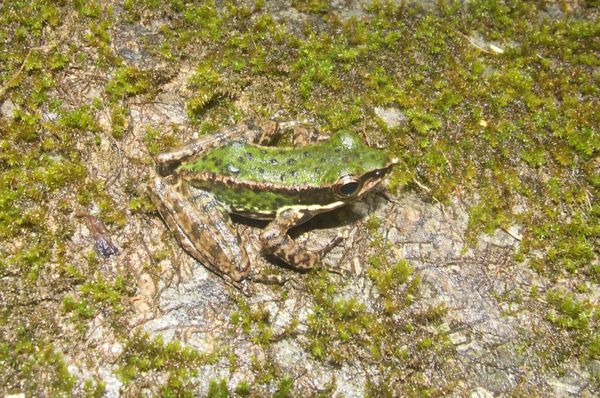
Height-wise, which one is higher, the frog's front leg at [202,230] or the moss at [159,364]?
the frog's front leg at [202,230]

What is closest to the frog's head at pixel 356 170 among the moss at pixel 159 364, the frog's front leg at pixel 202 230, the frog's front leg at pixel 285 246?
the frog's front leg at pixel 285 246


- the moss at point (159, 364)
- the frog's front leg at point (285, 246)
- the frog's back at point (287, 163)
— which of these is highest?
the frog's back at point (287, 163)

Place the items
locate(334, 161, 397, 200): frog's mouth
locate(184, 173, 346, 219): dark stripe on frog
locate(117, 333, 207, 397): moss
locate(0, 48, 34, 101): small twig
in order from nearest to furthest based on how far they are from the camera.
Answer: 1. locate(117, 333, 207, 397): moss
2. locate(334, 161, 397, 200): frog's mouth
3. locate(184, 173, 346, 219): dark stripe on frog
4. locate(0, 48, 34, 101): small twig

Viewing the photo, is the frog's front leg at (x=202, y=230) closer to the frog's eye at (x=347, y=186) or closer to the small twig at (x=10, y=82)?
Answer: the frog's eye at (x=347, y=186)

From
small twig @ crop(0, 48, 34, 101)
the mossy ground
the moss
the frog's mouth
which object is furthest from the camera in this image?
small twig @ crop(0, 48, 34, 101)

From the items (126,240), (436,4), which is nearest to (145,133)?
(126,240)

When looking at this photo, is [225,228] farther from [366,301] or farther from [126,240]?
[366,301]

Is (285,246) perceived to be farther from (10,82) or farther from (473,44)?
(473,44)

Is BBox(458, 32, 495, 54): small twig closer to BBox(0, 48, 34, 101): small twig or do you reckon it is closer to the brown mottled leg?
the brown mottled leg

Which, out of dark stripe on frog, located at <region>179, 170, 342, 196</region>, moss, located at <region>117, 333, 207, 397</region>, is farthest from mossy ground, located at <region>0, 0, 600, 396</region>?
dark stripe on frog, located at <region>179, 170, 342, 196</region>

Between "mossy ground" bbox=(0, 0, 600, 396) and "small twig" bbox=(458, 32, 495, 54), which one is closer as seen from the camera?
"mossy ground" bbox=(0, 0, 600, 396)
